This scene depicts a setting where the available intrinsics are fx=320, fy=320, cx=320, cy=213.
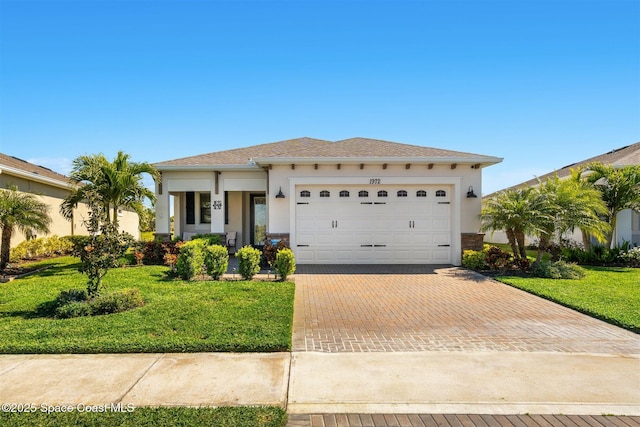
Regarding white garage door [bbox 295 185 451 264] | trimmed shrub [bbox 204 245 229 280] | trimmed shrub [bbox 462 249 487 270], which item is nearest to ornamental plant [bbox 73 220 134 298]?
trimmed shrub [bbox 204 245 229 280]

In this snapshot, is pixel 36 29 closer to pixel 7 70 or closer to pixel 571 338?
pixel 7 70

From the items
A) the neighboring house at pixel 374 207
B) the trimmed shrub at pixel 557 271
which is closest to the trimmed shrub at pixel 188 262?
the neighboring house at pixel 374 207

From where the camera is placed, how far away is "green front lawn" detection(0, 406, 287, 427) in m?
2.67

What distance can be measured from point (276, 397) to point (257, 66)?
1116 cm

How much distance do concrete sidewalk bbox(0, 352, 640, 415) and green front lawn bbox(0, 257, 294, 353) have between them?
0.64ft

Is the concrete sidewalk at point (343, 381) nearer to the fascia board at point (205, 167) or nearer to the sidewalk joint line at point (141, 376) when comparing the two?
the sidewalk joint line at point (141, 376)

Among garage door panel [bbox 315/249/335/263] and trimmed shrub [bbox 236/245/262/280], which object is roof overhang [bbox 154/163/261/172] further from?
trimmed shrub [bbox 236/245/262/280]

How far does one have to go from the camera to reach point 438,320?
18.2ft

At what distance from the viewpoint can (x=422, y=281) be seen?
28.8 feet

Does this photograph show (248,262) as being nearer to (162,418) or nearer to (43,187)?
(162,418)

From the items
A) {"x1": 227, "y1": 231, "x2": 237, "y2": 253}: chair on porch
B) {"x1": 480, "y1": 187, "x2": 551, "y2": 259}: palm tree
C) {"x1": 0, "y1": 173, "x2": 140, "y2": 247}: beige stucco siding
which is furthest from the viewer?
{"x1": 227, "y1": 231, "x2": 237, "y2": 253}: chair on porch

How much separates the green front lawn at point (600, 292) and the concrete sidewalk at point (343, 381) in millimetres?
1997

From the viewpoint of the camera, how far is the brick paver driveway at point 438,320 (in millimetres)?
4500

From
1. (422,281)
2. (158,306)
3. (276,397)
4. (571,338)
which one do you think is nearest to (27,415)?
(276,397)
